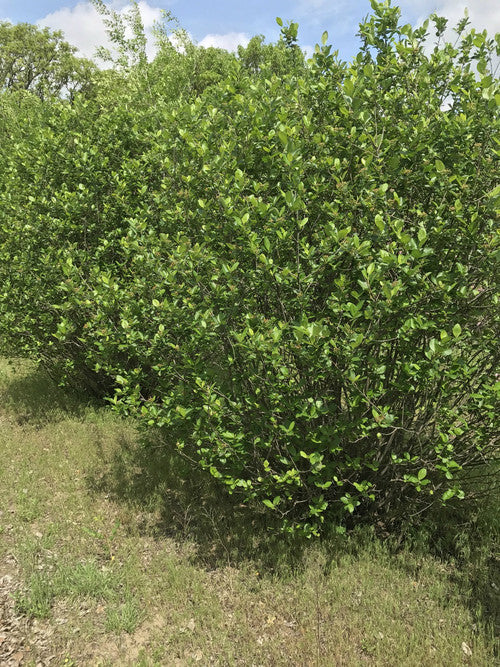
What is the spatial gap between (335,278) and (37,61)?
1749 inches

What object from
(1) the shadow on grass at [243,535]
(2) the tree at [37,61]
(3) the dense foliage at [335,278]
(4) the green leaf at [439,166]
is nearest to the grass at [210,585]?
(1) the shadow on grass at [243,535]

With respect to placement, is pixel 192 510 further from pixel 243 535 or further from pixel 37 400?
pixel 37 400

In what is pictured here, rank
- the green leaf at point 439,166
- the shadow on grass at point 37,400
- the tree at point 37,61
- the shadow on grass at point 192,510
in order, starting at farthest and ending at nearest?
the tree at point 37,61
the shadow on grass at point 37,400
the shadow on grass at point 192,510
the green leaf at point 439,166

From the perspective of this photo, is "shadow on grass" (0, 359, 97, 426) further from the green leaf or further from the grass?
the green leaf

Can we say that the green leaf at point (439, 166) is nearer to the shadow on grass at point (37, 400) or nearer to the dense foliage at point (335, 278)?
the dense foliage at point (335, 278)

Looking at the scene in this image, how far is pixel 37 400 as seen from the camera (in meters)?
8.35

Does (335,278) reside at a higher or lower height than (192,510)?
higher

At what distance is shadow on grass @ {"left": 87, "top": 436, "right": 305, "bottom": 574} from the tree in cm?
3796

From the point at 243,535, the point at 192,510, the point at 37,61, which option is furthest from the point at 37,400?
the point at 37,61

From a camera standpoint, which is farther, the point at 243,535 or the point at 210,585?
the point at 243,535

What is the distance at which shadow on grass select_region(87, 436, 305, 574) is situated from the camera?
178 inches

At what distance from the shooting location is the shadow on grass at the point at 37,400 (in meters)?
7.71

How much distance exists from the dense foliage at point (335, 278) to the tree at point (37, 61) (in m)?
38.3

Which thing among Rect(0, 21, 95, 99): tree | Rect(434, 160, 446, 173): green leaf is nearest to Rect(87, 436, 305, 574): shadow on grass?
Rect(434, 160, 446, 173): green leaf
